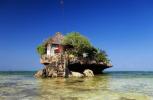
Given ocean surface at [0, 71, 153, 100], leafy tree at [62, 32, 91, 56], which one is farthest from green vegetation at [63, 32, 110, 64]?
ocean surface at [0, 71, 153, 100]

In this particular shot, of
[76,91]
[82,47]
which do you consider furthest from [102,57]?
[76,91]

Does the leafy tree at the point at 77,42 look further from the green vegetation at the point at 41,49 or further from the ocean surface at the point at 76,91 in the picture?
the ocean surface at the point at 76,91

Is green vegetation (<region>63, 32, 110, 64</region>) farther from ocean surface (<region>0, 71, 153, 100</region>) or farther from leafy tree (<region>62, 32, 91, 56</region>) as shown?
ocean surface (<region>0, 71, 153, 100</region>)

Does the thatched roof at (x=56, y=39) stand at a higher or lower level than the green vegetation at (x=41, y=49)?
higher

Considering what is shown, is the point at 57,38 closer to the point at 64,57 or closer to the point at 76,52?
the point at 76,52

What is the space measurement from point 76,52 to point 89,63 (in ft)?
10.6

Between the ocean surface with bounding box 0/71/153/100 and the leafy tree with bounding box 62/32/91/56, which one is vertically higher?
the leafy tree with bounding box 62/32/91/56

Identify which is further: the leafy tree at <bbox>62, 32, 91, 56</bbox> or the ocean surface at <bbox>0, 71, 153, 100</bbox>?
the leafy tree at <bbox>62, 32, 91, 56</bbox>

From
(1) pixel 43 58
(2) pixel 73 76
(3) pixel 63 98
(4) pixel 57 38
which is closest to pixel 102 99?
(3) pixel 63 98

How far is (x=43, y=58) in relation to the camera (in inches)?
1767

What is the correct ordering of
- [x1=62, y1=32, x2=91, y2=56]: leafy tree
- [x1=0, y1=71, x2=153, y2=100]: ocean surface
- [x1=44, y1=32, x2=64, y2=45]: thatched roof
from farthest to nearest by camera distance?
[x1=44, y1=32, x2=64, y2=45]: thatched roof, [x1=62, y1=32, x2=91, y2=56]: leafy tree, [x1=0, y1=71, x2=153, y2=100]: ocean surface

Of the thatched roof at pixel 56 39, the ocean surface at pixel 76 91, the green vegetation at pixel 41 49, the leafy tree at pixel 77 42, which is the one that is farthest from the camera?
the green vegetation at pixel 41 49

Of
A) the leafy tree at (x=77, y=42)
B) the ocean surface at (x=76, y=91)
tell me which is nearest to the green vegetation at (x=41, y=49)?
the leafy tree at (x=77, y=42)

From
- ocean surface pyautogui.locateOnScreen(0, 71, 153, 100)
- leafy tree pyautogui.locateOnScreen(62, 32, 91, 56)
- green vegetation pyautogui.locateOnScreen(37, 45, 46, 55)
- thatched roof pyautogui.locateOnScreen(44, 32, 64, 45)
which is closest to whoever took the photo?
ocean surface pyautogui.locateOnScreen(0, 71, 153, 100)
